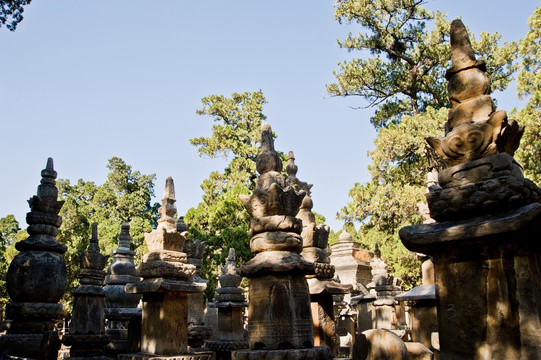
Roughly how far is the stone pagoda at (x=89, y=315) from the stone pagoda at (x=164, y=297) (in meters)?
2.32

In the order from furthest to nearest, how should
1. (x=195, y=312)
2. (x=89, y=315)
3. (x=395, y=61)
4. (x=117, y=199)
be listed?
(x=117, y=199) → (x=395, y=61) → (x=195, y=312) → (x=89, y=315)

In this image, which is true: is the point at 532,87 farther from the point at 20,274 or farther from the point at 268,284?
the point at 20,274

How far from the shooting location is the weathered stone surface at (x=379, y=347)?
13.6ft

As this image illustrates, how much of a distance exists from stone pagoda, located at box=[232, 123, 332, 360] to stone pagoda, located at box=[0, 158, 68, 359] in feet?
12.3

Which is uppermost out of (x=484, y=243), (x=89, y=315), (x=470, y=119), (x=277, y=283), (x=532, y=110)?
(x=532, y=110)

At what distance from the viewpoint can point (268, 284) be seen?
5090 millimetres

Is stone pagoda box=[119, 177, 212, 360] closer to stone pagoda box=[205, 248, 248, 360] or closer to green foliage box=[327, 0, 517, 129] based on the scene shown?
stone pagoda box=[205, 248, 248, 360]

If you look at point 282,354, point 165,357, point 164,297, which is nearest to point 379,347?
point 282,354

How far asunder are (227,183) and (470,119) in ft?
96.0

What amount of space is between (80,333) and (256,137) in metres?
27.4

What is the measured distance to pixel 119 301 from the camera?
945cm

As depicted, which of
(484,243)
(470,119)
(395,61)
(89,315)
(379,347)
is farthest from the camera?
(395,61)

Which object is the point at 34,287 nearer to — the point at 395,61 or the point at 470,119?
the point at 470,119

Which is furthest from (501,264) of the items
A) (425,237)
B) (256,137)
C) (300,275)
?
(256,137)
